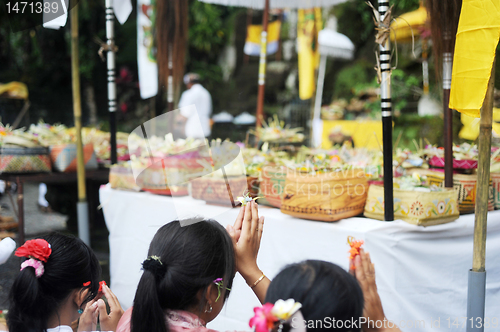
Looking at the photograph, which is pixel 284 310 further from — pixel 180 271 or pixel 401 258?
pixel 401 258

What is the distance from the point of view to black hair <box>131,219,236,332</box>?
1.09 meters

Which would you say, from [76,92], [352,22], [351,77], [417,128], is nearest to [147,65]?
[76,92]

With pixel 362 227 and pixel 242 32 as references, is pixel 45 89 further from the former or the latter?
pixel 362 227

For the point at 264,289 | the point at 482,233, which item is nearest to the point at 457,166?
the point at 482,233

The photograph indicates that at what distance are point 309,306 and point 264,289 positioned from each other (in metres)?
0.38

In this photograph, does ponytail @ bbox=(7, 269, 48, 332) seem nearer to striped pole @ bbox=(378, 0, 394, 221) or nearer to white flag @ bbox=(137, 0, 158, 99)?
striped pole @ bbox=(378, 0, 394, 221)

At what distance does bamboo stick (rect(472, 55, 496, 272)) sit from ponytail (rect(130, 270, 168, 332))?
1.28 metres

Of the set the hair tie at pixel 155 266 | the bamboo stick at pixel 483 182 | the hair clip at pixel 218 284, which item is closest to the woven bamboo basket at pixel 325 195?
the bamboo stick at pixel 483 182

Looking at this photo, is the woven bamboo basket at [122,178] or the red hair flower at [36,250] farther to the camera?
the woven bamboo basket at [122,178]

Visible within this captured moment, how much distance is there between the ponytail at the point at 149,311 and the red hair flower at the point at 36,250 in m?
0.38

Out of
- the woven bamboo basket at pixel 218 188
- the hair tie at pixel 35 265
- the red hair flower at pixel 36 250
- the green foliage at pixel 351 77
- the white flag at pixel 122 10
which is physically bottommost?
the hair tie at pixel 35 265

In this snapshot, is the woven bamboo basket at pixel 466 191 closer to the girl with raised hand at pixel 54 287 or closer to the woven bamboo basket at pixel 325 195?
the woven bamboo basket at pixel 325 195

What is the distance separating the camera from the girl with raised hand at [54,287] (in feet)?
4.06

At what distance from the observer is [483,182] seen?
5.50ft
